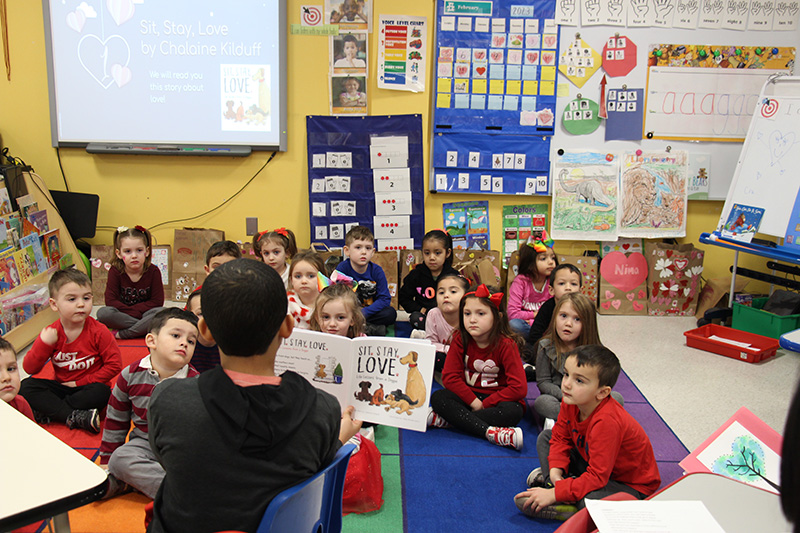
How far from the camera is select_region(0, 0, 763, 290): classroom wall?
192 inches

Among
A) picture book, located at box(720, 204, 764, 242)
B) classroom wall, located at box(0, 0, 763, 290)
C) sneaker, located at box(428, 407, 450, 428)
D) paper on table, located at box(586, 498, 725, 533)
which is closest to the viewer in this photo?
paper on table, located at box(586, 498, 725, 533)

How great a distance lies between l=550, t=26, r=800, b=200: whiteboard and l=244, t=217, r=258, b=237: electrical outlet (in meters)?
2.43

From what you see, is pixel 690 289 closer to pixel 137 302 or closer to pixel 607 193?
pixel 607 193

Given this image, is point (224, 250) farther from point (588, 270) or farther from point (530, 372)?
point (588, 270)

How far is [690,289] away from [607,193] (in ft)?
3.32

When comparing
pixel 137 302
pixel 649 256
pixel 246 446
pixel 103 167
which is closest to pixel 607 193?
pixel 649 256

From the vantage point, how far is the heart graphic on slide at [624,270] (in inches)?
199

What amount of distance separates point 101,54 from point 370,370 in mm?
3818

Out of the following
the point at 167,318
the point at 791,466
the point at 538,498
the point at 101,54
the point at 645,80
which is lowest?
the point at 538,498

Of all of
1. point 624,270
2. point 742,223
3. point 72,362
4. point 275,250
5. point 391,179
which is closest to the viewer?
point 72,362

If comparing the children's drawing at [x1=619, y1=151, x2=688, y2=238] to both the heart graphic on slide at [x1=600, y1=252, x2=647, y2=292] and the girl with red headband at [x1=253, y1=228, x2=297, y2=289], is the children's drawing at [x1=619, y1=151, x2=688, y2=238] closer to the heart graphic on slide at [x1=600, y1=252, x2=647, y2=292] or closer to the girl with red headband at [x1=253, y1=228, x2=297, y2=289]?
the heart graphic on slide at [x1=600, y1=252, x2=647, y2=292]

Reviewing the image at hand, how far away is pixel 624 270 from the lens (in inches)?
200

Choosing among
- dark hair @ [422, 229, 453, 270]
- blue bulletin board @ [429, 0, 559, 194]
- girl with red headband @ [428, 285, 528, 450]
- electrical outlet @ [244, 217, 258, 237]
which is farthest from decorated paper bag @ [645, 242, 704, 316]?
electrical outlet @ [244, 217, 258, 237]

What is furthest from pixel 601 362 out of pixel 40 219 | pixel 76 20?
pixel 76 20
